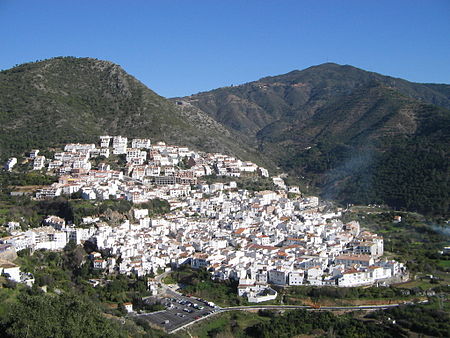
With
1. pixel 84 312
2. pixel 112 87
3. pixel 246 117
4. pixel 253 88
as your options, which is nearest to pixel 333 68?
pixel 253 88

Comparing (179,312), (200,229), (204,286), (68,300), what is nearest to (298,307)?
(204,286)

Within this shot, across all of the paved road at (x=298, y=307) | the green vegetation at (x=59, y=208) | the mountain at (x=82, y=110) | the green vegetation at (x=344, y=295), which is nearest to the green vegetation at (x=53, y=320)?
the paved road at (x=298, y=307)

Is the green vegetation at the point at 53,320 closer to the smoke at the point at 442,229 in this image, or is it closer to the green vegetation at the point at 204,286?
the green vegetation at the point at 204,286

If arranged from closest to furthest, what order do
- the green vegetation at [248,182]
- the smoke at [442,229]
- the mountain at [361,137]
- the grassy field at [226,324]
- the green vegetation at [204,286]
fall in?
the grassy field at [226,324] → the green vegetation at [204,286] → the smoke at [442,229] → the green vegetation at [248,182] → the mountain at [361,137]

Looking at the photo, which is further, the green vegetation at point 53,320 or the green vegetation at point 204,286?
the green vegetation at point 204,286

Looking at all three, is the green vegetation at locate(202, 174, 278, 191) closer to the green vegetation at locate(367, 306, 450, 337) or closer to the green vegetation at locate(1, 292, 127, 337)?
the green vegetation at locate(367, 306, 450, 337)

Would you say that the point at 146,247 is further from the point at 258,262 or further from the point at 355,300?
the point at 355,300
